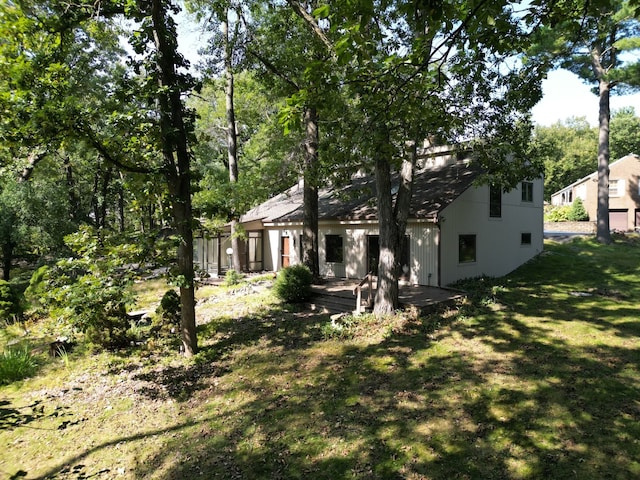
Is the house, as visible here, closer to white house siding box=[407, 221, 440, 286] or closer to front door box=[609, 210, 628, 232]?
white house siding box=[407, 221, 440, 286]

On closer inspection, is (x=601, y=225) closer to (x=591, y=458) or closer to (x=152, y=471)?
(x=591, y=458)

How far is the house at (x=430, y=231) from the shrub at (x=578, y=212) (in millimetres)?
18706

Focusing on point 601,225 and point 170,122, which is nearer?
point 170,122

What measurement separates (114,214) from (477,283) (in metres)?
45.3

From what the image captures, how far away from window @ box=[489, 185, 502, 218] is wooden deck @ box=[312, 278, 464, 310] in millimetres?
5238

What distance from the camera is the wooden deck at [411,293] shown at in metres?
11.7

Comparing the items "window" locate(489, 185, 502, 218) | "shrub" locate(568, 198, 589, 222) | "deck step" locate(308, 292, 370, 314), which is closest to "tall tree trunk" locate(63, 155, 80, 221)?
"deck step" locate(308, 292, 370, 314)

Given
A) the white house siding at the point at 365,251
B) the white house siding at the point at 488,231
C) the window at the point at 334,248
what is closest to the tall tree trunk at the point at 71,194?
the window at the point at 334,248

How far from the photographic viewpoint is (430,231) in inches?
551

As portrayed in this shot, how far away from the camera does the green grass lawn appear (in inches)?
201

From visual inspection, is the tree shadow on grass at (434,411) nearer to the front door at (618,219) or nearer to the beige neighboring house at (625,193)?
the front door at (618,219)

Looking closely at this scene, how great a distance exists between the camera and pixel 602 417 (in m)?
5.58

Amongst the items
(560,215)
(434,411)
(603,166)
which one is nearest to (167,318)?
(434,411)

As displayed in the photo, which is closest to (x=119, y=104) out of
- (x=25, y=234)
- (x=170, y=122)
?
(x=170, y=122)
